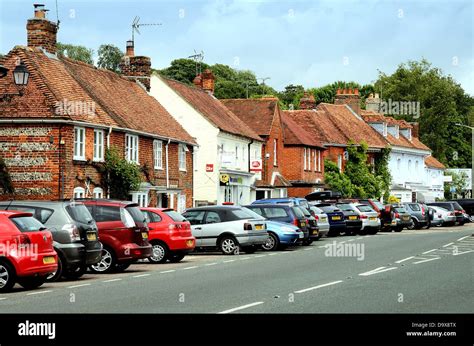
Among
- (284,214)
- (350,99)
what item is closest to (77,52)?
(350,99)

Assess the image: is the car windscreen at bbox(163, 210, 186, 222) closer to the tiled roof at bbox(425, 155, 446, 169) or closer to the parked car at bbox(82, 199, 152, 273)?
the parked car at bbox(82, 199, 152, 273)

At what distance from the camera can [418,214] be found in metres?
57.6

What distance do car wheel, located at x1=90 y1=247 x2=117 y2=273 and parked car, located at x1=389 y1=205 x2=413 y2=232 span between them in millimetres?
29812

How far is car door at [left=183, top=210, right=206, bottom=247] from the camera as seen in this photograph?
Result: 3153 centimetres

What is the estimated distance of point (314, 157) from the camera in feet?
225

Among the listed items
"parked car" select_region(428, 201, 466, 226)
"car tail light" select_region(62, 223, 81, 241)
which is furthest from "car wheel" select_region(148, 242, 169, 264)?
"parked car" select_region(428, 201, 466, 226)

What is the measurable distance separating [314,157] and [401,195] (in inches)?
694

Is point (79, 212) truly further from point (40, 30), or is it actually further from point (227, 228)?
point (40, 30)

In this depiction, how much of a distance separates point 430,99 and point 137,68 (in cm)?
5894

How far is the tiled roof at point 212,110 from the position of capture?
53.0m

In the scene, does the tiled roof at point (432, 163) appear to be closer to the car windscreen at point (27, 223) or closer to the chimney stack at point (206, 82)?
the chimney stack at point (206, 82)

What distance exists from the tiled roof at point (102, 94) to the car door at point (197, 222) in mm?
6558
